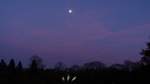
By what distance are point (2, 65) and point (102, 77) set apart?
4646cm

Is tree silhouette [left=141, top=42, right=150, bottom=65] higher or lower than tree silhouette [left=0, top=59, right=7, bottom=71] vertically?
lower

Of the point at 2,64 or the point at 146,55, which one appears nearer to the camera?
the point at 146,55

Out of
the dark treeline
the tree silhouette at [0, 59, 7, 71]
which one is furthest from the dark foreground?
the tree silhouette at [0, 59, 7, 71]

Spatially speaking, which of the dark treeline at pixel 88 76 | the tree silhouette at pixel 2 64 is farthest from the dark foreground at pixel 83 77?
the tree silhouette at pixel 2 64

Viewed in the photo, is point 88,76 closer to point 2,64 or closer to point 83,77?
point 83,77

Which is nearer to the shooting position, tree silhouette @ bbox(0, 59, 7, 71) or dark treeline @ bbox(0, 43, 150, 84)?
dark treeline @ bbox(0, 43, 150, 84)

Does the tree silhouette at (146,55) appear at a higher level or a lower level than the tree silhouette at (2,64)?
lower

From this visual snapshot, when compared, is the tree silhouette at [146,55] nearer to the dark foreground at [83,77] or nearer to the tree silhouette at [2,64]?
the dark foreground at [83,77]

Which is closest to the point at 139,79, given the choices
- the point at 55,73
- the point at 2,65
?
the point at 55,73

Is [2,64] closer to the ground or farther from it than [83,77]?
farther from it

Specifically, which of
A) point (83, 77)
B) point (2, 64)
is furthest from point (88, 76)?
point (2, 64)

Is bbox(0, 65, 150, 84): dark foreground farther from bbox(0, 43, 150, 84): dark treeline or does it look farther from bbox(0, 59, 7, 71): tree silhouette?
bbox(0, 59, 7, 71): tree silhouette

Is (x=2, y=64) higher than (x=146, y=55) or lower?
higher

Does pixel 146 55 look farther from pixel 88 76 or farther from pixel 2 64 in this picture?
pixel 2 64
